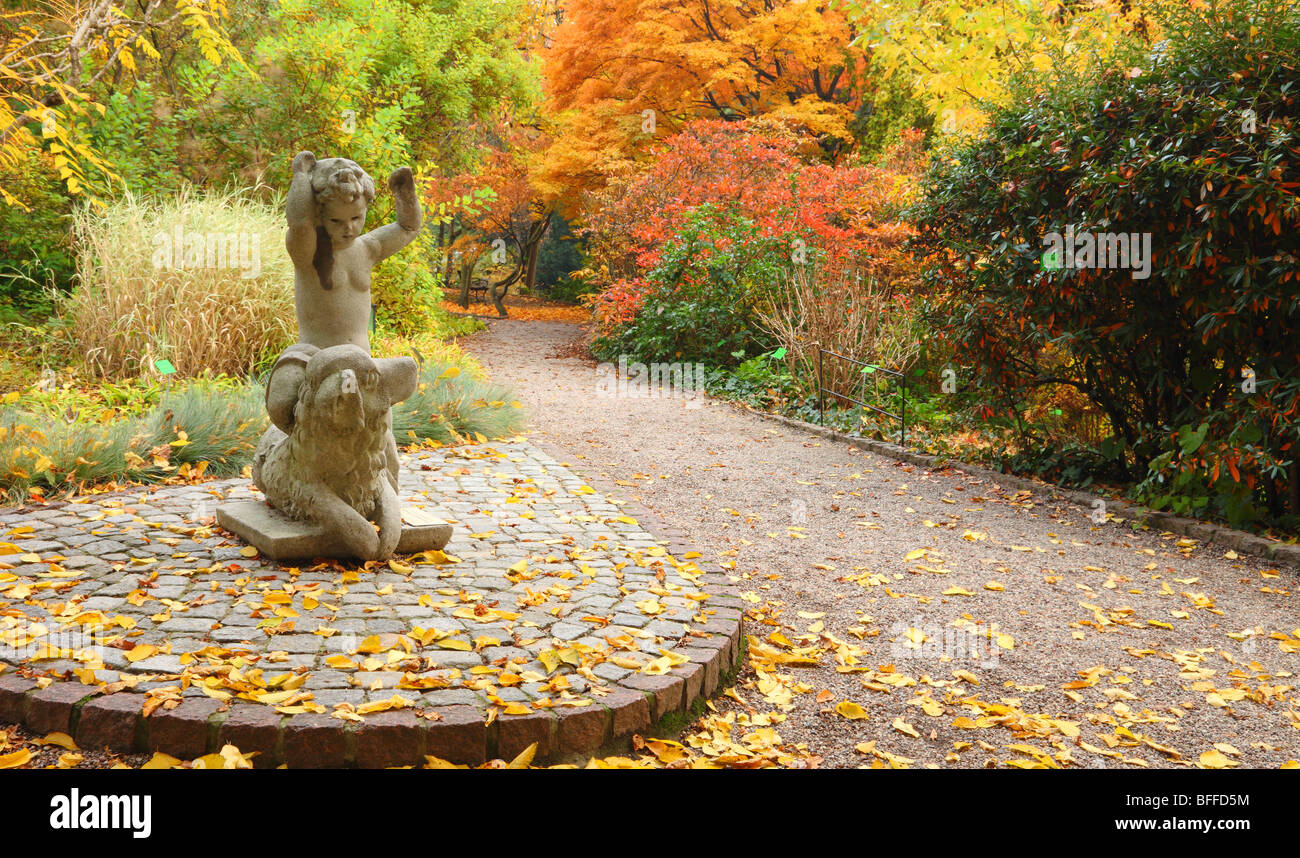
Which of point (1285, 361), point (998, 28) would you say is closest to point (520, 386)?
point (998, 28)

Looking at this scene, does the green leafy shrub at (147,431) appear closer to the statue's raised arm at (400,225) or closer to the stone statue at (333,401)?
the stone statue at (333,401)

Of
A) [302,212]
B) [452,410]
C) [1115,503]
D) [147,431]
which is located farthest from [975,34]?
[147,431]

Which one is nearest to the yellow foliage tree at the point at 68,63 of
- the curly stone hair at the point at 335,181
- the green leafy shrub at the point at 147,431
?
the green leafy shrub at the point at 147,431

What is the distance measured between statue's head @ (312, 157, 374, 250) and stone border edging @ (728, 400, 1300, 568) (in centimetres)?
506

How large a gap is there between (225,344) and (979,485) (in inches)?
251

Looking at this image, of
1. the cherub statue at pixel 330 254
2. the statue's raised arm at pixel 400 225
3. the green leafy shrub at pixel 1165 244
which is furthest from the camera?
the green leafy shrub at pixel 1165 244

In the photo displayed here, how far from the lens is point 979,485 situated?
684cm

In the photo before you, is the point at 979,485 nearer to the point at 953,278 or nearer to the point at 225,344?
the point at 953,278

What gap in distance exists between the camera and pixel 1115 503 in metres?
6.04

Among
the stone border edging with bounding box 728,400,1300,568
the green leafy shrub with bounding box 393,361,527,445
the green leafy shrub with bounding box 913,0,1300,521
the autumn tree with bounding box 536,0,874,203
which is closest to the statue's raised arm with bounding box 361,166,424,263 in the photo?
the green leafy shrub with bounding box 393,361,527,445

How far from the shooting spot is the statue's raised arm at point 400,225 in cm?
442

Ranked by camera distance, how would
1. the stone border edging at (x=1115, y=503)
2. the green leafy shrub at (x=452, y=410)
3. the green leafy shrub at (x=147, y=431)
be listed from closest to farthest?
the stone border edging at (x=1115, y=503) → the green leafy shrub at (x=147, y=431) → the green leafy shrub at (x=452, y=410)

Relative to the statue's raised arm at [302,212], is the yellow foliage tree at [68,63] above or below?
above

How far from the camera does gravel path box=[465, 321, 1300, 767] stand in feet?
9.98
